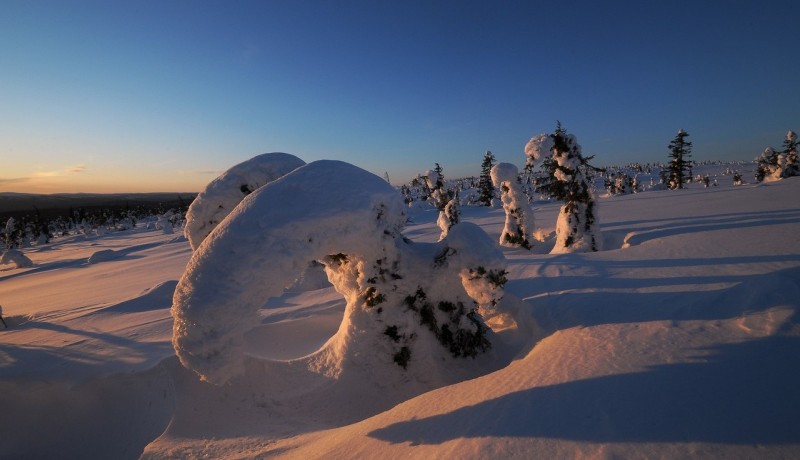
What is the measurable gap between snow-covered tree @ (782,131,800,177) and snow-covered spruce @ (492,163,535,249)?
30.6 metres

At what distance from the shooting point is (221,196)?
4809 millimetres

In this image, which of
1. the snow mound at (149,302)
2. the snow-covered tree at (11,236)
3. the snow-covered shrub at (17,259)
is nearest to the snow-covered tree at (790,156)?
the snow mound at (149,302)

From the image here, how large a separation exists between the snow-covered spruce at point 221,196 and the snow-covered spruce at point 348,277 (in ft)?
5.21

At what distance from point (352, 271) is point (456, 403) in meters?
2.37

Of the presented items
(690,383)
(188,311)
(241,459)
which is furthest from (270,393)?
(690,383)

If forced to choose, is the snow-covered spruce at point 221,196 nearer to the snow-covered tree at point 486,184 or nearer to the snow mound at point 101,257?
the snow mound at point 101,257

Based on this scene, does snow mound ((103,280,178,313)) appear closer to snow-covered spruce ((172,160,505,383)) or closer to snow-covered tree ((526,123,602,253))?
snow-covered spruce ((172,160,505,383))

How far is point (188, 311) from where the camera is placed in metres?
2.87

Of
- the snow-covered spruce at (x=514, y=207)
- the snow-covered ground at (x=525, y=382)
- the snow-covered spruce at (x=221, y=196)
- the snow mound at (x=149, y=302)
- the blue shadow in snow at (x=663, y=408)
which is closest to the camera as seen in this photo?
the blue shadow in snow at (x=663, y=408)

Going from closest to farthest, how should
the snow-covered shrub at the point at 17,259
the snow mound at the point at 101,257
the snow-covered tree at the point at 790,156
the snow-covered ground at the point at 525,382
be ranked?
the snow-covered ground at the point at 525,382 < the snow mound at the point at 101,257 < the snow-covered shrub at the point at 17,259 < the snow-covered tree at the point at 790,156

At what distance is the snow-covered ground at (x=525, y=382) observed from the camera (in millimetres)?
2393

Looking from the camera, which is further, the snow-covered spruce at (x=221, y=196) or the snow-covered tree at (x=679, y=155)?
the snow-covered tree at (x=679, y=155)

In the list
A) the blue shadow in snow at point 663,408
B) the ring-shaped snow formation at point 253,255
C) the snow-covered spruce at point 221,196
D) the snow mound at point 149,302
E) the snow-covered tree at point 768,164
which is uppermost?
the snow-covered tree at point 768,164

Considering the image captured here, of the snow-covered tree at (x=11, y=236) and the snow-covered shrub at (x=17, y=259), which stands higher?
the snow-covered tree at (x=11, y=236)
